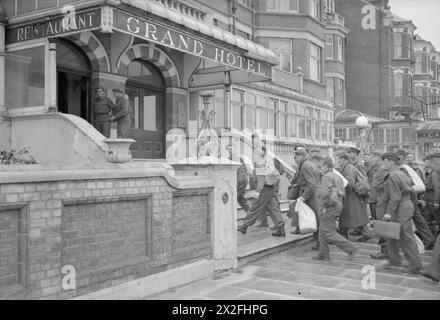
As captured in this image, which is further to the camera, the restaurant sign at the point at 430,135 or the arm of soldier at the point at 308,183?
the restaurant sign at the point at 430,135

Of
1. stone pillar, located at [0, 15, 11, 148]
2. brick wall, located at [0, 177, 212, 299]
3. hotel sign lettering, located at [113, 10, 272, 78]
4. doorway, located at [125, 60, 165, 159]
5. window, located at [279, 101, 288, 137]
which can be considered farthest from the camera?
window, located at [279, 101, 288, 137]

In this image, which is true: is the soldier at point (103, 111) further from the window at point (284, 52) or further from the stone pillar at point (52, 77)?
the window at point (284, 52)

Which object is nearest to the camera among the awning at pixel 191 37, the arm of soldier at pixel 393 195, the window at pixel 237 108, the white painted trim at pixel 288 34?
the arm of soldier at pixel 393 195

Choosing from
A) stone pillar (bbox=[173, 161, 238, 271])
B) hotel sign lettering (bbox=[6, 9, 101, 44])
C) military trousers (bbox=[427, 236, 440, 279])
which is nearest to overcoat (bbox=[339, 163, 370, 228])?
military trousers (bbox=[427, 236, 440, 279])

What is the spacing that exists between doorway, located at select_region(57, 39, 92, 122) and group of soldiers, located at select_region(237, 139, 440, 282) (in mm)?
4315

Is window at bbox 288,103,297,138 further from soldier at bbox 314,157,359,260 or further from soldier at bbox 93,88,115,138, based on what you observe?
soldier at bbox 314,157,359,260

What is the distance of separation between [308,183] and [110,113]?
16.1ft

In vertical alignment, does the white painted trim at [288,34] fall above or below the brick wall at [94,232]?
above

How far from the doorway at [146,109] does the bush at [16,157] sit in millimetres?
4066

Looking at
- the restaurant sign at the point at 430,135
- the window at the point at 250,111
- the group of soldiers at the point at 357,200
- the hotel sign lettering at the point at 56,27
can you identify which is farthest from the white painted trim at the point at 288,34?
the restaurant sign at the point at 430,135

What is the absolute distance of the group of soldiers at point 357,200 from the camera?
7.73m

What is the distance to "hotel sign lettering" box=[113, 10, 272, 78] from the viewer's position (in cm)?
963

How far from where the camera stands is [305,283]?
23.2 ft
